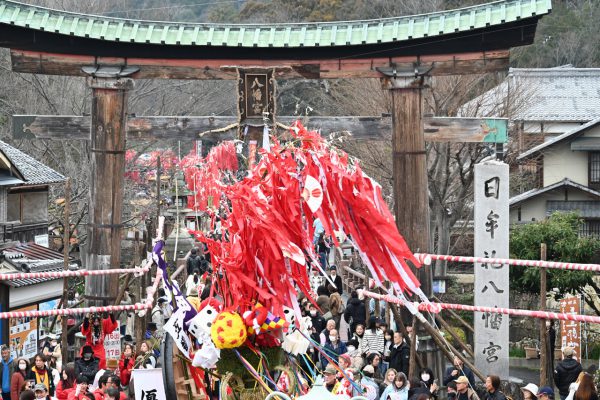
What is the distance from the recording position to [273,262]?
1019 centimetres

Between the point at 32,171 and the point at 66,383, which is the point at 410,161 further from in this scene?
the point at 32,171

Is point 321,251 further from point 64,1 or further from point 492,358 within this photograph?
point 64,1

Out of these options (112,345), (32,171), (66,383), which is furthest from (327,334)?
(32,171)

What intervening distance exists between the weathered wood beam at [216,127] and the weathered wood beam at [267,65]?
3.05ft

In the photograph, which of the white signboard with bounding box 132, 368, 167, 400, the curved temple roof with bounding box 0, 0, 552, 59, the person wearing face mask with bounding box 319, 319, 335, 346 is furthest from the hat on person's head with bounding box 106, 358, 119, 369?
the curved temple roof with bounding box 0, 0, 552, 59

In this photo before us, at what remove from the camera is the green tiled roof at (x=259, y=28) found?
765 inches

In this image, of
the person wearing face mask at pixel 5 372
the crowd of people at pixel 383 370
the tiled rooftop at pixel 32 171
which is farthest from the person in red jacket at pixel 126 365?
the tiled rooftop at pixel 32 171

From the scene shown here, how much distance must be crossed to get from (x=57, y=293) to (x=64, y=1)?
1710 cm

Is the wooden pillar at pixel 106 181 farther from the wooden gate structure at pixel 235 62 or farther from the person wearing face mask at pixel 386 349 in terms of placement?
the person wearing face mask at pixel 386 349

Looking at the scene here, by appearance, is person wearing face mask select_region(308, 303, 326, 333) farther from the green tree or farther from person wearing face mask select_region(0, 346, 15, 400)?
the green tree

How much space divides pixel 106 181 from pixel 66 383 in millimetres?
6657

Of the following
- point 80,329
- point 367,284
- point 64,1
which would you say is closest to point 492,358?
point 367,284

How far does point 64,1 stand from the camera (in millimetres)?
37688

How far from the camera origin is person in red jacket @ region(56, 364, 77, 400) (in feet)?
44.8
